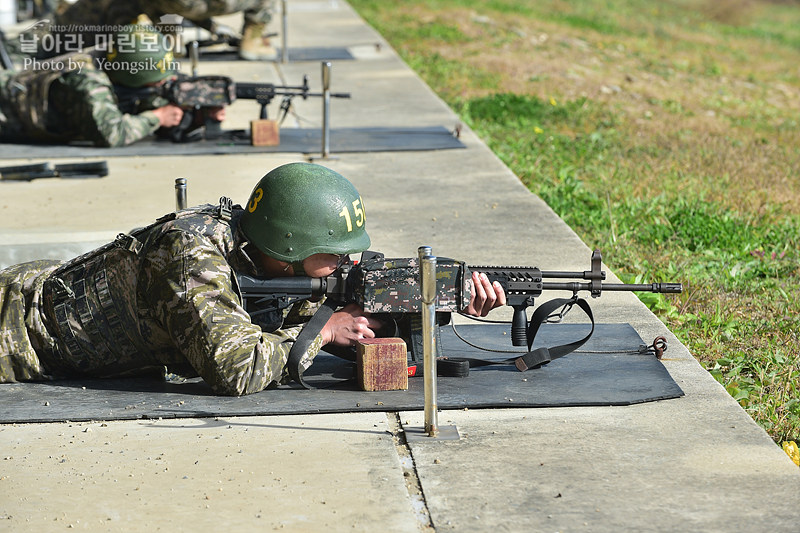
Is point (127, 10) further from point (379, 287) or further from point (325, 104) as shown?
point (379, 287)

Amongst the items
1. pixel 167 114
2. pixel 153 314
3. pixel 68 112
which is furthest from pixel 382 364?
pixel 68 112

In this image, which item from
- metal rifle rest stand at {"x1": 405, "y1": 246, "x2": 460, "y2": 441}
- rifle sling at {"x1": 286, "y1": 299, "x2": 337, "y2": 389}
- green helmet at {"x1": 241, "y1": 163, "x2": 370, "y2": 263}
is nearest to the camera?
metal rifle rest stand at {"x1": 405, "y1": 246, "x2": 460, "y2": 441}

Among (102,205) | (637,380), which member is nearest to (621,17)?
(102,205)

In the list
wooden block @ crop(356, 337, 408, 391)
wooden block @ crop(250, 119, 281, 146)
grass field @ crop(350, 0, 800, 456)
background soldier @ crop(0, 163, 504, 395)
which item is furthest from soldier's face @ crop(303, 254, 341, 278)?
wooden block @ crop(250, 119, 281, 146)

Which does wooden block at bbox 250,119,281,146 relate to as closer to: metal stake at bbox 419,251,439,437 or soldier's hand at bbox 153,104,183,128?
soldier's hand at bbox 153,104,183,128

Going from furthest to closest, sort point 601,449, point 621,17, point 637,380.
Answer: point 621,17
point 637,380
point 601,449

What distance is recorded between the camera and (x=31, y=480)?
12.7ft

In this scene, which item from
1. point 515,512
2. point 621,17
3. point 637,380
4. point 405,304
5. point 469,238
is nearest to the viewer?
point 515,512

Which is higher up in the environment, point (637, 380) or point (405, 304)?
point (405, 304)

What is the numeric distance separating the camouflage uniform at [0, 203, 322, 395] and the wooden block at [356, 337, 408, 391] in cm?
21

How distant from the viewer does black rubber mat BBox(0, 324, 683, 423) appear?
4.47 metres

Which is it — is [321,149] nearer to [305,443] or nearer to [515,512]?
[305,443]

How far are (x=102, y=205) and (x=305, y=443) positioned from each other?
4614mm

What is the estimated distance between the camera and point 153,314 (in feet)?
14.5
